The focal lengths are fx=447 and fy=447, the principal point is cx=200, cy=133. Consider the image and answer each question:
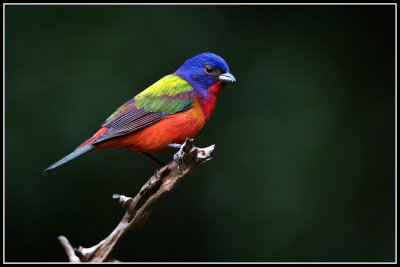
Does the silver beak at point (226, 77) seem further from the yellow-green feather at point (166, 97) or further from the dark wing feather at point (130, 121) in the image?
the dark wing feather at point (130, 121)

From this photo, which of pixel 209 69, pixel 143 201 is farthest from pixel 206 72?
pixel 143 201

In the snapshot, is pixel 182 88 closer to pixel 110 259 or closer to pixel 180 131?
pixel 180 131

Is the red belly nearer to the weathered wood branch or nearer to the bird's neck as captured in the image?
the bird's neck

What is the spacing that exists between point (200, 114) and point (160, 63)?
7.28 feet

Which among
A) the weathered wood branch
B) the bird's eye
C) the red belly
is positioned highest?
the bird's eye

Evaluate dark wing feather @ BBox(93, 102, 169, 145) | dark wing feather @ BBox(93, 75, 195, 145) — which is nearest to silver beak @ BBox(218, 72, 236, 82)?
dark wing feather @ BBox(93, 75, 195, 145)

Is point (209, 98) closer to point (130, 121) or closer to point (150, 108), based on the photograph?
point (150, 108)

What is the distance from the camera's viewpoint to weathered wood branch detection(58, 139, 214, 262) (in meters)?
3.75

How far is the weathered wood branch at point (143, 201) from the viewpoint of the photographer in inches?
147

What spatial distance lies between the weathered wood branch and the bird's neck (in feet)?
2.09

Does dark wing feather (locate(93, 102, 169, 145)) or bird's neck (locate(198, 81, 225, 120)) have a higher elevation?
bird's neck (locate(198, 81, 225, 120))

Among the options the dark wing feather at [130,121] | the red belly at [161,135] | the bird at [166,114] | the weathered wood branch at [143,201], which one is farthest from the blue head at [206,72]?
the weathered wood branch at [143,201]

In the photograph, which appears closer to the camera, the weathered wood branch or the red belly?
the weathered wood branch

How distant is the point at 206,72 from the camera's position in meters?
4.44
